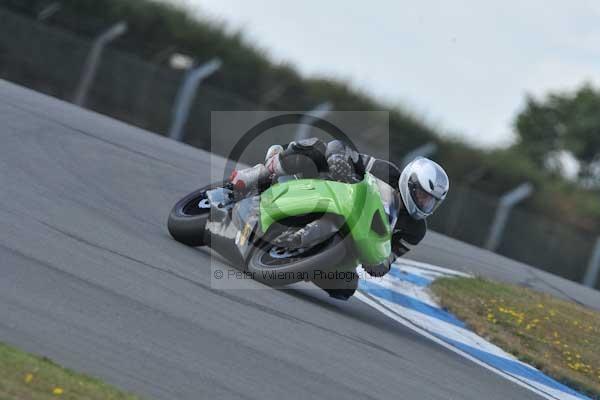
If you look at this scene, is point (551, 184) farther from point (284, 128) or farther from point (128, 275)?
point (128, 275)

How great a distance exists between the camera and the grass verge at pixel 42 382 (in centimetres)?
507

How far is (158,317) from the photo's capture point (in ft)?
22.4

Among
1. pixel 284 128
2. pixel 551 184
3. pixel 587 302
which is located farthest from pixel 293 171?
pixel 551 184

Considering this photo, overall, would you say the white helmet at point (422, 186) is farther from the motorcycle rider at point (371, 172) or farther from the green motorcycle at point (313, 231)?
the green motorcycle at point (313, 231)

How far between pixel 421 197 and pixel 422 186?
106mm

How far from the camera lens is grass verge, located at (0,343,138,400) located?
5.07 m

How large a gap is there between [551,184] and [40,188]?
2033cm

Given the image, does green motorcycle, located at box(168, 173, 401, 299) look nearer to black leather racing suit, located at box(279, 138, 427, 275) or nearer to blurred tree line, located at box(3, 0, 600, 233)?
black leather racing suit, located at box(279, 138, 427, 275)

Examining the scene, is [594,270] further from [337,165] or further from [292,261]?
[292,261]

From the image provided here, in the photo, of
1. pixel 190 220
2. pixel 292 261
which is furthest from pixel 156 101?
pixel 292 261

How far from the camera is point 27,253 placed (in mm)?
7371

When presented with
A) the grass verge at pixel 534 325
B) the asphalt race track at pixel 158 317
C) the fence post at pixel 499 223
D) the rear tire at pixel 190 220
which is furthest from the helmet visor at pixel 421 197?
the fence post at pixel 499 223

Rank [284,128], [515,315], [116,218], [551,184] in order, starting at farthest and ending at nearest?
[551,184]
[284,128]
[515,315]
[116,218]

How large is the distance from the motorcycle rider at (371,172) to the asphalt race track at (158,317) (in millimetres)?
719
